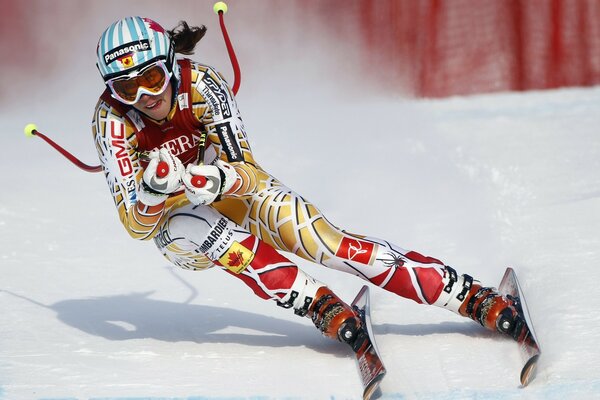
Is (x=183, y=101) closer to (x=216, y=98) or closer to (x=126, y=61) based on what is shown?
(x=216, y=98)

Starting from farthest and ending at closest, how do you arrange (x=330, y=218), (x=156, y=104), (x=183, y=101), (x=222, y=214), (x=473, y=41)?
(x=473, y=41), (x=330, y=218), (x=222, y=214), (x=183, y=101), (x=156, y=104)

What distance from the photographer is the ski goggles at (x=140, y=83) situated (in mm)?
4047

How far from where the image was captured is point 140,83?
4.07m

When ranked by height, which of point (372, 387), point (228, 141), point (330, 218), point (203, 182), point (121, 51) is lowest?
point (372, 387)

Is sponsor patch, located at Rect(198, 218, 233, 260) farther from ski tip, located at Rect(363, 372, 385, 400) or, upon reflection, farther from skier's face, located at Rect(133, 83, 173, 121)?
ski tip, located at Rect(363, 372, 385, 400)

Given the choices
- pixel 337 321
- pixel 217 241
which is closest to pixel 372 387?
pixel 337 321

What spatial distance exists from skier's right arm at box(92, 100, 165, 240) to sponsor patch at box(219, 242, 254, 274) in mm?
304

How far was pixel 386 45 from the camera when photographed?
8633 mm

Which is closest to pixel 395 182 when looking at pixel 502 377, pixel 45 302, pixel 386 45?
pixel 386 45

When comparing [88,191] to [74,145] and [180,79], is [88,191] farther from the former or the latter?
[180,79]

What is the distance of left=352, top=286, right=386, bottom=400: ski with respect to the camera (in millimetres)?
3729

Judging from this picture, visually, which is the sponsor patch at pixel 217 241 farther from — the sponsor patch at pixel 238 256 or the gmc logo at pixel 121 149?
the gmc logo at pixel 121 149

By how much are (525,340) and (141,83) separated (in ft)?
5.78

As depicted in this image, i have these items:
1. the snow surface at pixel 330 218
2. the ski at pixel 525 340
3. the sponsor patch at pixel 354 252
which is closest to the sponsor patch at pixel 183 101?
the sponsor patch at pixel 354 252
